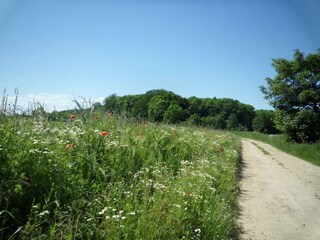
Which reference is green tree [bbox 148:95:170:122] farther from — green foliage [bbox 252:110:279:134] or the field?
the field

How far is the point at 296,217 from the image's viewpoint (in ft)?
21.3

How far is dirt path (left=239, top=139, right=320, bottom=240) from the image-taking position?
219 inches

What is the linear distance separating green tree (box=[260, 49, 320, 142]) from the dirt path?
15.7 metres

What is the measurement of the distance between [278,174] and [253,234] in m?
7.34

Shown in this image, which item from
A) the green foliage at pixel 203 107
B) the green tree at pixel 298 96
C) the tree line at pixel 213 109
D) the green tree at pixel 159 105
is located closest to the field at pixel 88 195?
the green tree at pixel 298 96

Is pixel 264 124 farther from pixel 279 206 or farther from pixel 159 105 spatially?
pixel 279 206

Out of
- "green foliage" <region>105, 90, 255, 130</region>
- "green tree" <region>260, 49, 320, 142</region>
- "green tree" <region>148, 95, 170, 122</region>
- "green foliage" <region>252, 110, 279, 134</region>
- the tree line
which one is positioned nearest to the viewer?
"green tree" <region>260, 49, 320, 142</region>

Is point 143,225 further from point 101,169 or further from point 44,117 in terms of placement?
point 44,117

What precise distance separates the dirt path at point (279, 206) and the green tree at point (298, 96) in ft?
51.5

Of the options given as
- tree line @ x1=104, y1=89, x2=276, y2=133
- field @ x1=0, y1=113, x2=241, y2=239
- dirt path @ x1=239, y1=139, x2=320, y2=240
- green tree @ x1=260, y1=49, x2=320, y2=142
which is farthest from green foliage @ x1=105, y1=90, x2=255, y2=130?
field @ x1=0, y1=113, x2=241, y2=239

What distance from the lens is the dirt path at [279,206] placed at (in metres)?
5.57

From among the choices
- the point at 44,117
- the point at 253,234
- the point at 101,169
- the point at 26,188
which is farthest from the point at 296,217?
the point at 44,117

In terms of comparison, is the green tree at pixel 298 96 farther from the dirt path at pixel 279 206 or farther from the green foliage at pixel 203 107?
the green foliage at pixel 203 107

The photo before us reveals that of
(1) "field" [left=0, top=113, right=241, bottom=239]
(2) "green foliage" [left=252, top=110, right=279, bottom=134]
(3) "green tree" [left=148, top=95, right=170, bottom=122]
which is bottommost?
(1) "field" [left=0, top=113, right=241, bottom=239]
